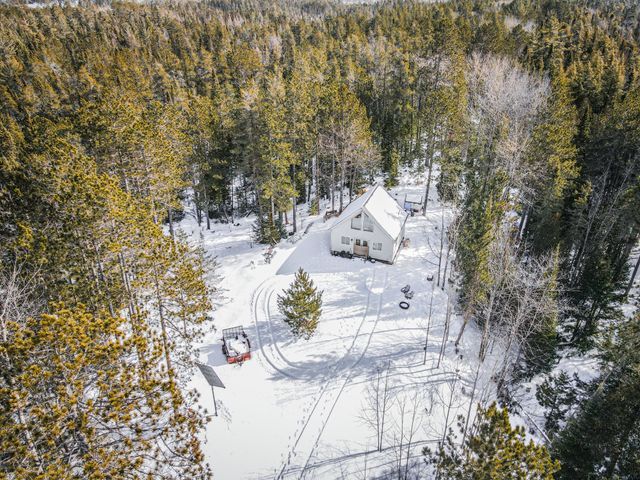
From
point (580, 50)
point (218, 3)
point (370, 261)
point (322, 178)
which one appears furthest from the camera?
point (218, 3)

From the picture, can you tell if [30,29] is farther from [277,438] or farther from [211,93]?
[277,438]

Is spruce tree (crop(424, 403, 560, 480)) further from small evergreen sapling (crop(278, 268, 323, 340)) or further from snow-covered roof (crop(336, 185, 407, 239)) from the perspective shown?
snow-covered roof (crop(336, 185, 407, 239))

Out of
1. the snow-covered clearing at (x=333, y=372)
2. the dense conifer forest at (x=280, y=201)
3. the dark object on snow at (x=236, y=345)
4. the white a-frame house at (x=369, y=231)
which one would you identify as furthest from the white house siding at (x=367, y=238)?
the dark object on snow at (x=236, y=345)

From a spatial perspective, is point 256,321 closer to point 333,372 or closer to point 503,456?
point 333,372

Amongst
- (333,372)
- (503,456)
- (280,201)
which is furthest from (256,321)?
(503,456)

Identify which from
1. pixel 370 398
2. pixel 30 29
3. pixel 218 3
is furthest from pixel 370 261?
pixel 218 3

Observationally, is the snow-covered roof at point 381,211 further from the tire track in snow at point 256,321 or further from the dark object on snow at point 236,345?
the dark object on snow at point 236,345
